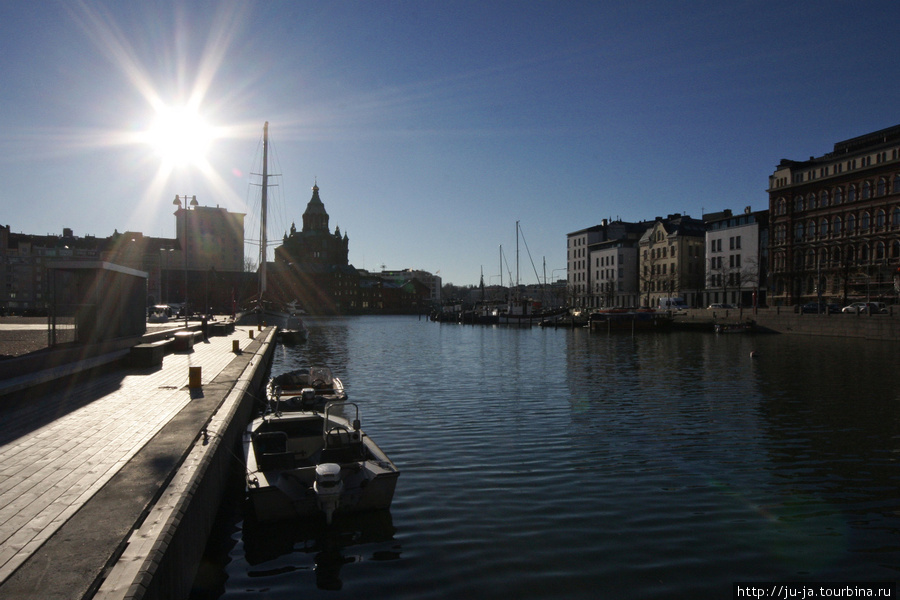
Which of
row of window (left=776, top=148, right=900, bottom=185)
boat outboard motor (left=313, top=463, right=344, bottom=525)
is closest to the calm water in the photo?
boat outboard motor (left=313, top=463, right=344, bottom=525)

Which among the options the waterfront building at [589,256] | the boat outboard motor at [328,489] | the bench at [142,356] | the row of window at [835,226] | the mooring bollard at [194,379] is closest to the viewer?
the boat outboard motor at [328,489]

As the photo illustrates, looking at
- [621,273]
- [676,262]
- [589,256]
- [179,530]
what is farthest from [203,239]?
[179,530]

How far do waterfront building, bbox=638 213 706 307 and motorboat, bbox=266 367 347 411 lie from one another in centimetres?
9736

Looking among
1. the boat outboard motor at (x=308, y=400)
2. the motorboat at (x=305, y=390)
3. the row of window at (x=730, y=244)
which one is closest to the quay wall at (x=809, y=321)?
the row of window at (x=730, y=244)

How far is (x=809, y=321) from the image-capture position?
70.1 m

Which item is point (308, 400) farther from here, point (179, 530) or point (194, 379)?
point (179, 530)

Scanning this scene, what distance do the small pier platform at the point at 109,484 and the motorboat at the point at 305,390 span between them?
1.55 meters

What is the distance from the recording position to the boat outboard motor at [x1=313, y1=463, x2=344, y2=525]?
1105cm

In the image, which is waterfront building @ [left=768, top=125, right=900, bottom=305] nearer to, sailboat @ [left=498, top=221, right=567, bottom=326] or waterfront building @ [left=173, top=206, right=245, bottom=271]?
sailboat @ [left=498, top=221, right=567, bottom=326]

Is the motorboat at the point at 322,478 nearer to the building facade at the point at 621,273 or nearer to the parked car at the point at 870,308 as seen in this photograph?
the parked car at the point at 870,308

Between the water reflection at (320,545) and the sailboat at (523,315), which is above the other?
the sailboat at (523,315)

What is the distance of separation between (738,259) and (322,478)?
332 ft

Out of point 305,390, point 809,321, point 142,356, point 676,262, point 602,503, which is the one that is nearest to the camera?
point 602,503

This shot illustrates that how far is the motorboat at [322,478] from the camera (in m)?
11.2
